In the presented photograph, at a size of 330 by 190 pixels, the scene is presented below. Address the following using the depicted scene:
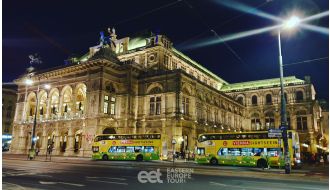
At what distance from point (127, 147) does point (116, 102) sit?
1164cm

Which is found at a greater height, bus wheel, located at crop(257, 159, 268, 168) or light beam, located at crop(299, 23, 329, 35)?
light beam, located at crop(299, 23, 329, 35)

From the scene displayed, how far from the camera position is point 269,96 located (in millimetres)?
71812

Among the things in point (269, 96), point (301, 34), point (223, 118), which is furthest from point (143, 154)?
point (269, 96)

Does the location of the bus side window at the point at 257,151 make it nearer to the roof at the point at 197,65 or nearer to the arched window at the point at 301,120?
the roof at the point at 197,65

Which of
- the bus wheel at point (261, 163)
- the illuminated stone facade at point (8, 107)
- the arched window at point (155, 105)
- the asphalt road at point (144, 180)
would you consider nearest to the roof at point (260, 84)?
the arched window at point (155, 105)

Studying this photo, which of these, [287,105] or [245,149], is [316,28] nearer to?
[245,149]

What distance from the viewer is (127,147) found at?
33875 millimetres

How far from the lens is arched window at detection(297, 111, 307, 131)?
2594 inches

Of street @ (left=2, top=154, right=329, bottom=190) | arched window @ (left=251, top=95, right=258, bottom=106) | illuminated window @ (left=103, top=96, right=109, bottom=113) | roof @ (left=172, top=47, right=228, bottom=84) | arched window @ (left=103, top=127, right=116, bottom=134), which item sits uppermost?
roof @ (left=172, top=47, right=228, bottom=84)

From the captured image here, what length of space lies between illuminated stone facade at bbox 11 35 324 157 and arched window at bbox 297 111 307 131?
25.1 metres

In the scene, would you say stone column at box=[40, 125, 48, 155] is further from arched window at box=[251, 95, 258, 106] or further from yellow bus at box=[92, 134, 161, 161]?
arched window at box=[251, 95, 258, 106]

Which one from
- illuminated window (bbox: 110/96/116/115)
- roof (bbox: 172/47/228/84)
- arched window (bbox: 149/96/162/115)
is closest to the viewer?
illuminated window (bbox: 110/96/116/115)

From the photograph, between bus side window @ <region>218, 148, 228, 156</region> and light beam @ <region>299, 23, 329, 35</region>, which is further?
bus side window @ <region>218, 148, 228, 156</region>

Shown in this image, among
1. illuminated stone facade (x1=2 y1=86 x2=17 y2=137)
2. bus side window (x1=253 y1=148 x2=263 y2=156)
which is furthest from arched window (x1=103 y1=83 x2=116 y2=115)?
illuminated stone facade (x1=2 y1=86 x2=17 y2=137)
